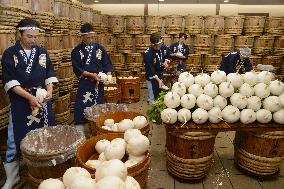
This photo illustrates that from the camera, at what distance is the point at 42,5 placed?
20.5ft

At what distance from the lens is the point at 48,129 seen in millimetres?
3811

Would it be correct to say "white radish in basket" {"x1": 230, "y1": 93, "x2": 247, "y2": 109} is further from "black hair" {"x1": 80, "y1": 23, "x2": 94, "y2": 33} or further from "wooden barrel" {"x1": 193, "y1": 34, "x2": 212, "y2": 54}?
"wooden barrel" {"x1": 193, "y1": 34, "x2": 212, "y2": 54}

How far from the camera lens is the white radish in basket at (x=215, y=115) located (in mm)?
4355

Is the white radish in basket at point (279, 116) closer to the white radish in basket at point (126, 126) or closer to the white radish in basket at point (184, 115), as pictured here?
the white radish in basket at point (184, 115)

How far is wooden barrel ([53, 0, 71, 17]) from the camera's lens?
23.7ft

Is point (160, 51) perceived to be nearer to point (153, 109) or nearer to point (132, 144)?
point (153, 109)

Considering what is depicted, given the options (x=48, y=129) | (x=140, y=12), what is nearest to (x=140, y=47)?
(x=140, y=12)

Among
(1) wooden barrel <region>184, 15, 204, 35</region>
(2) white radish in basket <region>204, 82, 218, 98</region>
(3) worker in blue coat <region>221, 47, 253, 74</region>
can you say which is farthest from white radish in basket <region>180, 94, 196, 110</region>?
(1) wooden barrel <region>184, 15, 204, 35</region>

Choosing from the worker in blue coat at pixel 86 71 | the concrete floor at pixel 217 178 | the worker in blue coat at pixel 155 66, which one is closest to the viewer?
the concrete floor at pixel 217 178

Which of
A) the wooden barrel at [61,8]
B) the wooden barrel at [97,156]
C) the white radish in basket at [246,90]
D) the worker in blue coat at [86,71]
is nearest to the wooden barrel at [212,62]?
the wooden barrel at [61,8]

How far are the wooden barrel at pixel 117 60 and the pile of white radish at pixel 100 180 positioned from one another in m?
10.1

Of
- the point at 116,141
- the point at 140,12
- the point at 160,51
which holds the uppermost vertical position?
the point at 140,12

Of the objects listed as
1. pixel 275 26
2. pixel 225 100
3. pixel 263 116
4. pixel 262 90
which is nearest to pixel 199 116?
pixel 225 100

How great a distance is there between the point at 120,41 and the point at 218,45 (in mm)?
4708
